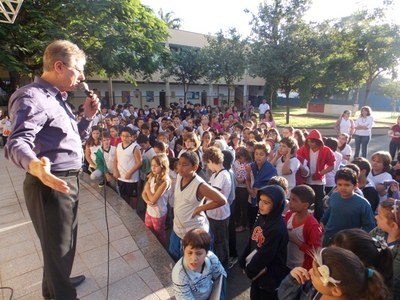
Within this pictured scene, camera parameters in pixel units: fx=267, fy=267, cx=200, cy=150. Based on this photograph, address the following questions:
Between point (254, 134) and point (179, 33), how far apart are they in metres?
25.4

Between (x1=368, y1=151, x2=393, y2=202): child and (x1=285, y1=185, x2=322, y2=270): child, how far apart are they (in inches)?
75.3

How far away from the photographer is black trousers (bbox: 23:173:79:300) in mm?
1916

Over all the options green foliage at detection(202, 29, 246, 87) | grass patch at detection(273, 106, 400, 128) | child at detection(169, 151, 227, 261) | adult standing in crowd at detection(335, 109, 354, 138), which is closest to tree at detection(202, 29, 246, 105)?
green foliage at detection(202, 29, 246, 87)

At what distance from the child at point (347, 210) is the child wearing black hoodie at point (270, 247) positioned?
0.83 meters

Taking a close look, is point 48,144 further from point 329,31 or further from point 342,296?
point 329,31

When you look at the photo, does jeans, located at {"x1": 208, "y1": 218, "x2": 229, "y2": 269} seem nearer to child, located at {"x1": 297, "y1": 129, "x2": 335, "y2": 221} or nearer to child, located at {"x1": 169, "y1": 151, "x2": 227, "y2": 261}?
child, located at {"x1": 169, "y1": 151, "x2": 227, "y2": 261}

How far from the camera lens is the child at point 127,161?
460 centimetres

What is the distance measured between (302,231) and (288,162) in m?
1.88

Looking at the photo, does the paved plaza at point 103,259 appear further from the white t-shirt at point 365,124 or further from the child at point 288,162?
the white t-shirt at point 365,124

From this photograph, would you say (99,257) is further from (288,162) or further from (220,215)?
(288,162)

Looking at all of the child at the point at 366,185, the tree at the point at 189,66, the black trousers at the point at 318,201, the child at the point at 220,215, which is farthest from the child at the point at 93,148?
the tree at the point at 189,66

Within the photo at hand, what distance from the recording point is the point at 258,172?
13.5 ft

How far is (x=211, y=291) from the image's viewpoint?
7.23 feet

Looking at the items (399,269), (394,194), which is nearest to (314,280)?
(399,269)
